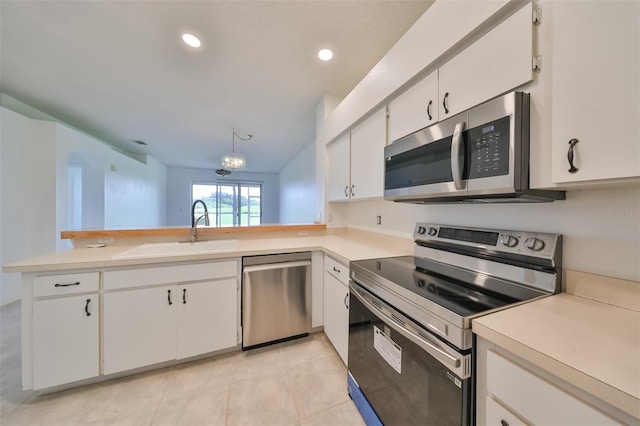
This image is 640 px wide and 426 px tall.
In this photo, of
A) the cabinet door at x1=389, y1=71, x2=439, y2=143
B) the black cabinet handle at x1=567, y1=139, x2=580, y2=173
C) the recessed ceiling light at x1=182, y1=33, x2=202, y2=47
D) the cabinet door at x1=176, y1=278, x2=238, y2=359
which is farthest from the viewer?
the recessed ceiling light at x1=182, y1=33, x2=202, y2=47

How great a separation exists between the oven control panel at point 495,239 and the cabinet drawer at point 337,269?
545 millimetres

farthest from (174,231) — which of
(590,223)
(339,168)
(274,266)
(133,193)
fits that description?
(133,193)

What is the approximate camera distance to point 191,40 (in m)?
1.84

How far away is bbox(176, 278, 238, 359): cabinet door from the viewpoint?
5.42 feet

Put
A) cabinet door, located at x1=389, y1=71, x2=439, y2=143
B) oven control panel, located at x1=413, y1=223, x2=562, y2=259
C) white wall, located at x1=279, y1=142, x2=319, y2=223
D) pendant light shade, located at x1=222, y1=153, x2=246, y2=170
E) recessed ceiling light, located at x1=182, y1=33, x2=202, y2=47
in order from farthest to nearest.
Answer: white wall, located at x1=279, y1=142, x2=319, y2=223 < pendant light shade, located at x1=222, y1=153, x2=246, y2=170 < recessed ceiling light, located at x1=182, y1=33, x2=202, y2=47 < cabinet door, located at x1=389, y1=71, x2=439, y2=143 < oven control panel, located at x1=413, y1=223, x2=562, y2=259

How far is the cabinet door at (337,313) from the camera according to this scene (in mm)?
1572

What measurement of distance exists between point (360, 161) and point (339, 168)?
414mm

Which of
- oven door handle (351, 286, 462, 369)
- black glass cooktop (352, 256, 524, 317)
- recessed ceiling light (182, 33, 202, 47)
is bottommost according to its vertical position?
oven door handle (351, 286, 462, 369)

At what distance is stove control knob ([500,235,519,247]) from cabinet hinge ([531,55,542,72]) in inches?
26.6

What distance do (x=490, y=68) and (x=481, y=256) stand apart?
0.85 metres

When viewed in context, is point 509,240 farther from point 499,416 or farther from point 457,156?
point 499,416

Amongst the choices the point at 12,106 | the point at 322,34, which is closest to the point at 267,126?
the point at 322,34

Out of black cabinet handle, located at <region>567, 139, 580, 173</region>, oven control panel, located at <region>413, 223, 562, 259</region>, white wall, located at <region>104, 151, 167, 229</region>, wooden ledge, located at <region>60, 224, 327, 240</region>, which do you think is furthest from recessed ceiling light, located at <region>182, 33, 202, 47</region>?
white wall, located at <region>104, 151, 167, 229</region>

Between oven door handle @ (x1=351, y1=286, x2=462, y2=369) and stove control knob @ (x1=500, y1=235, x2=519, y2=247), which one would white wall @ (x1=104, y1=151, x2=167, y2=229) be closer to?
oven door handle @ (x1=351, y1=286, x2=462, y2=369)
